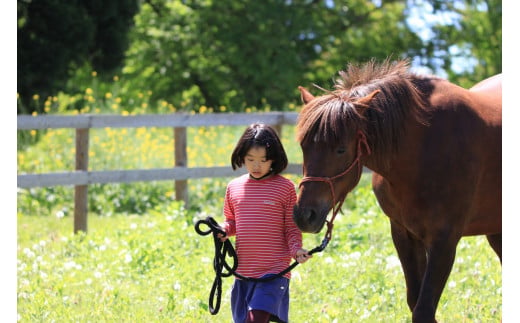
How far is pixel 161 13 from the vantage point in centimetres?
2011

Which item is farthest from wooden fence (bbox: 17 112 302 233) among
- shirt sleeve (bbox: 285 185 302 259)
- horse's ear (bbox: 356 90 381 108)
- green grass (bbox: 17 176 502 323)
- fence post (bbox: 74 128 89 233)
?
horse's ear (bbox: 356 90 381 108)

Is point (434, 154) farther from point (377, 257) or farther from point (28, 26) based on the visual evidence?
point (28, 26)

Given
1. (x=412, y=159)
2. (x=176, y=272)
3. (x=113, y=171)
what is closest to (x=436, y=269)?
(x=412, y=159)

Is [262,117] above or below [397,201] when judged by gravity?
above

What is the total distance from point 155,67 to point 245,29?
2.49 m

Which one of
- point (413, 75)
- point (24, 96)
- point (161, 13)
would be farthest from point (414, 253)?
point (161, 13)

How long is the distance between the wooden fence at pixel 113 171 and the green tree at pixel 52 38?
4559 millimetres

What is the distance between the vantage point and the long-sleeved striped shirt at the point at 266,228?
149 inches

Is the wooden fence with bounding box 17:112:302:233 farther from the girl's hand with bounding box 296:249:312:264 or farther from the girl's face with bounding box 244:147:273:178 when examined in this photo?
the girl's hand with bounding box 296:249:312:264

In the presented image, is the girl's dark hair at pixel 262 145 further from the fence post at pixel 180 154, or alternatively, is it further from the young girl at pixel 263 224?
the fence post at pixel 180 154

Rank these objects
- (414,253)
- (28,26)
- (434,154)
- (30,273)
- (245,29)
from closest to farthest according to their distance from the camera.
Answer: (434,154), (414,253), (30,273), (28,26), (245,29)

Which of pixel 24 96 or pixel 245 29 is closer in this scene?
pixel 24 96

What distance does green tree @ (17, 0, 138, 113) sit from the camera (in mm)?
12781

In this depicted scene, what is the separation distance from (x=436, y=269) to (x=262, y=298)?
918 mm
